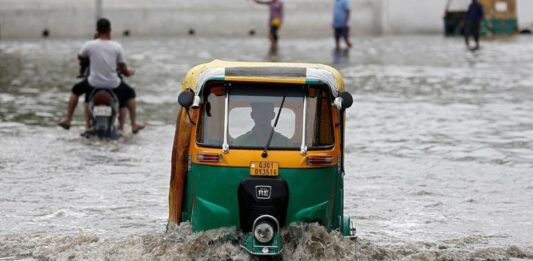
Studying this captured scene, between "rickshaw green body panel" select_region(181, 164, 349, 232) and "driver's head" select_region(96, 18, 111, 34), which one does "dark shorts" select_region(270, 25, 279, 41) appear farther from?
"rickshaw green body panel" select_region(181, 164, 349, 232)

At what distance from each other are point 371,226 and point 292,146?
8.55ft

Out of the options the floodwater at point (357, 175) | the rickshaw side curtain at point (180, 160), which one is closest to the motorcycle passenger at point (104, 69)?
the floodwater at point (357, 175)

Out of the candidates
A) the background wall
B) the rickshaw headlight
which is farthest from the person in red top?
the rickshaw headlight

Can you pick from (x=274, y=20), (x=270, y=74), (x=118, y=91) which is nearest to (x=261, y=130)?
(x=270, y=74)

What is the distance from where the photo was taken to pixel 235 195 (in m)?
9.19

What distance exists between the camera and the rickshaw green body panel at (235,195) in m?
9.20

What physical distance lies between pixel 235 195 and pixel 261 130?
0.55m

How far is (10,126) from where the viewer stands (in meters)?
18.7

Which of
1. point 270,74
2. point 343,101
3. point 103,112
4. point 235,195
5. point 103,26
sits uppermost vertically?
point 270,74

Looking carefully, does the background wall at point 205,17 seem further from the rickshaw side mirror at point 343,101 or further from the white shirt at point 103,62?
the rickshaw side mirror at point 343,101

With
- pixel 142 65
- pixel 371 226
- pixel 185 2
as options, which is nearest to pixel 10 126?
pixel 371 226

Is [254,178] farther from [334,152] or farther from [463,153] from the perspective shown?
[463,153]

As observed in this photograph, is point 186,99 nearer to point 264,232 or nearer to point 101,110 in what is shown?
point 264,232

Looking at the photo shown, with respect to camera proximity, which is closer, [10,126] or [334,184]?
[334,184]
